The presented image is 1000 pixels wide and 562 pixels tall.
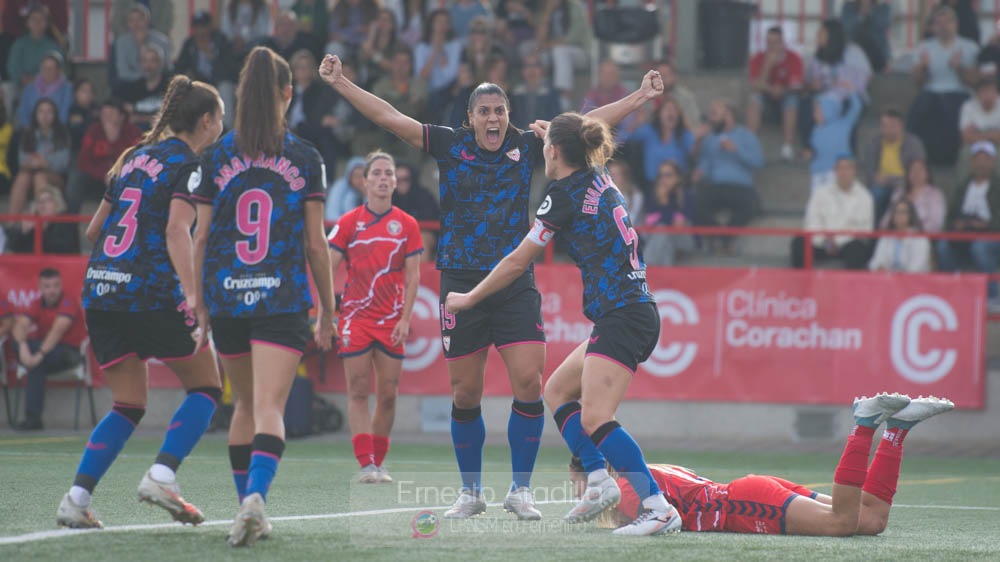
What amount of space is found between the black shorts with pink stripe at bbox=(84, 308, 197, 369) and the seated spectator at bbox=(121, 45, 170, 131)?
10.9m

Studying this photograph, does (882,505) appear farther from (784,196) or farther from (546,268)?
(784,196)

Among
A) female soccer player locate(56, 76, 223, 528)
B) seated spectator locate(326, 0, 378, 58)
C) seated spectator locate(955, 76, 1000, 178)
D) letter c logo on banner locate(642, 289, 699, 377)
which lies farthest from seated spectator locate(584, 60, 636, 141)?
female soccer player locate(56, 76, 223, 528)

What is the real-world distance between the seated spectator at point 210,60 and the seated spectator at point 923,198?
8378 mm

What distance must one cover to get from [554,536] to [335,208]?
9.24m

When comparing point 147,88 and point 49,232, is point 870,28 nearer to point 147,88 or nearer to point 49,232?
point 147,88

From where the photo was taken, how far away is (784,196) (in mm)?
16203

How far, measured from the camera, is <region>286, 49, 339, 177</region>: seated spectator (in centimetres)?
1570

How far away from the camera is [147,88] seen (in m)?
16.4

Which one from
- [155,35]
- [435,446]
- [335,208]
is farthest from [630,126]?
[155,35]

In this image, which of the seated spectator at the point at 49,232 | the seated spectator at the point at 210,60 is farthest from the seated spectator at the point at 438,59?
the seated spectator at the point at 49,232

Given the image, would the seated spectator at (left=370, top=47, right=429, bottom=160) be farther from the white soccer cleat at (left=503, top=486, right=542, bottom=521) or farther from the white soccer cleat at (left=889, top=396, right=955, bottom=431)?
the white soccer cleat at (left=889, top=396, right=955, bottom=431)

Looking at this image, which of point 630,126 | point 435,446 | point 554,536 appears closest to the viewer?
point 554,536

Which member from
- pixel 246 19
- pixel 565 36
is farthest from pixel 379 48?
pixel 565 36

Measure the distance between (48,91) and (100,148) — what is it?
1.65 meters
